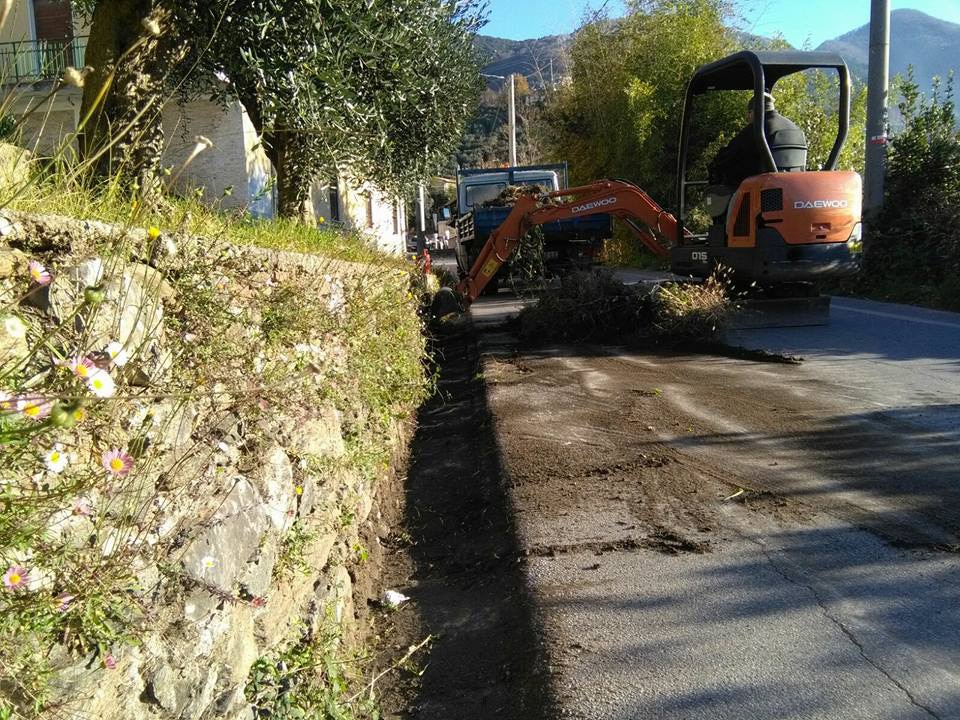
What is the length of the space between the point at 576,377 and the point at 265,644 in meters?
5.28

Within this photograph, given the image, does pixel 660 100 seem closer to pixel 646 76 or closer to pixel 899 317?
pixel 646 76

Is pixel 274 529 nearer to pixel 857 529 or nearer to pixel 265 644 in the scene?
pixel 265 644

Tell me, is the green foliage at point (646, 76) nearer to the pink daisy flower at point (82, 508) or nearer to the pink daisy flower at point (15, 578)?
the pink daisy flower at point (82, 508)

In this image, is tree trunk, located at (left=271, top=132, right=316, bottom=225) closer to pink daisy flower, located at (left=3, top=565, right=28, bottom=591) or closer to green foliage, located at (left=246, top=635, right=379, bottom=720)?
green foliage, located at (left=246, top=635, right=379, bottom=720)

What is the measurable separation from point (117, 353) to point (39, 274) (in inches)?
11.8

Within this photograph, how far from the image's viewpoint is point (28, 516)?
1897mm

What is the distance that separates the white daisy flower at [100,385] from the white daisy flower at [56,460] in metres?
0.19

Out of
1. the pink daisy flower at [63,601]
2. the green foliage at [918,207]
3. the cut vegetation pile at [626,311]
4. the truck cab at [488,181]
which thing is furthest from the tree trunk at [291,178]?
the green foliage at [918,207]

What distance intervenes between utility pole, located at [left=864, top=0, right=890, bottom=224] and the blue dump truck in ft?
16.0

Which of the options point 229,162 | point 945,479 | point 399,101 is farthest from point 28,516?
point 229,162

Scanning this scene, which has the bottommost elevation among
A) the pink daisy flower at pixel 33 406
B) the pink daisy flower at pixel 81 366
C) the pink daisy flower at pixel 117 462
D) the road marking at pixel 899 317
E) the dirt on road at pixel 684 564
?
the dirt on road at pixel 684 564

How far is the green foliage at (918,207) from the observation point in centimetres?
1369

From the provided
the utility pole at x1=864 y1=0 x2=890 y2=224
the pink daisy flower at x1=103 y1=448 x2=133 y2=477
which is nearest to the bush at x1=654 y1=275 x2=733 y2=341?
the utility pole at x1=864 y1=0 x2=890 y2=224

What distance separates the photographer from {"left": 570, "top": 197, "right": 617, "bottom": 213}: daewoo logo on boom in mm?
10195
